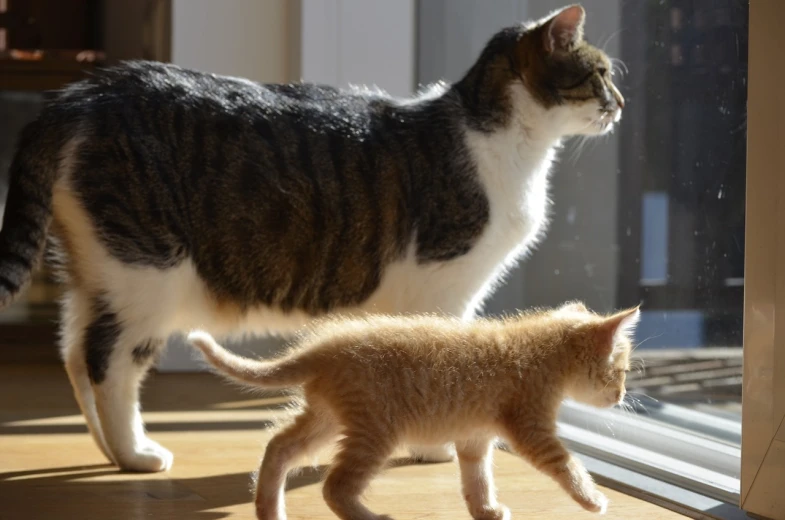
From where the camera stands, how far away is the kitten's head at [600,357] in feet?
4.30

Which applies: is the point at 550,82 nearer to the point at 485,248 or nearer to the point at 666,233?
the point at 485,248

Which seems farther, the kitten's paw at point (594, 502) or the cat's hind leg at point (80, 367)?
the cat's hind leg at point (80, 367)

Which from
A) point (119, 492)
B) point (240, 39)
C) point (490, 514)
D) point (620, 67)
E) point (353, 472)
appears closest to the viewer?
point (353, 472)

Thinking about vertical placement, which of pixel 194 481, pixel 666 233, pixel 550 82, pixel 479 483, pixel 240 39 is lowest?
pixel 194 481

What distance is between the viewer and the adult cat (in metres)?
1.67

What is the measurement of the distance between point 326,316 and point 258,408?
0.61m

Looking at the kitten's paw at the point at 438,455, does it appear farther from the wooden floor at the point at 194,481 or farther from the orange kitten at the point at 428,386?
the orange kitten at the point at 428,386

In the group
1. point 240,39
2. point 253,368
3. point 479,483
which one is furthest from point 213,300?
point 240,39

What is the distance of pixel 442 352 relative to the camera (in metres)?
1.27

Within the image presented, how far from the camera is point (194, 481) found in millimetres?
1650

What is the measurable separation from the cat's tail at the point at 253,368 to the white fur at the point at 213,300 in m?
0.36

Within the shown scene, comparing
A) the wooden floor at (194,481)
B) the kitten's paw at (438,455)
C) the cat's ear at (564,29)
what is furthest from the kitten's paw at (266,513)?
the cat's ear at (564,29)

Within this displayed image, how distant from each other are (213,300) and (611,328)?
0.75m

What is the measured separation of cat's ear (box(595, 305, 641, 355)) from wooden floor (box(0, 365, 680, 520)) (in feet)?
0.94
